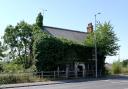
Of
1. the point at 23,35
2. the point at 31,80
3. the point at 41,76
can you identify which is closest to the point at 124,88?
the point at 31,80

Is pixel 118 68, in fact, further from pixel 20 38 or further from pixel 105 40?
pixel 20 38

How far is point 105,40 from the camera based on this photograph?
49812 millimetres

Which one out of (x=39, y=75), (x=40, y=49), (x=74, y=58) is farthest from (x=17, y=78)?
(x=74, y=58)

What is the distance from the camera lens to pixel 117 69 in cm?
5500

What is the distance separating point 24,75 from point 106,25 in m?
20.7

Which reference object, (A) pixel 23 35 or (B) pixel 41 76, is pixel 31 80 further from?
(A) pixel 23 35

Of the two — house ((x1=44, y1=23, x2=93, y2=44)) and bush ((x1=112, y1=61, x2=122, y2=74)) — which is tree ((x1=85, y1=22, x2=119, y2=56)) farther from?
bush ((x1=112, y1=61, x2=122, y2=74))

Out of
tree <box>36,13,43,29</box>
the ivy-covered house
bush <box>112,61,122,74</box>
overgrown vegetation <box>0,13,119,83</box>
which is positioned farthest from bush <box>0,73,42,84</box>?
bush <box>112,61,122,74</box>

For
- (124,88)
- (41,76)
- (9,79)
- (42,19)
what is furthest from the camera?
(42,19)

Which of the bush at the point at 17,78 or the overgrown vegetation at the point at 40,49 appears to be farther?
the overgrown vegetation at the point at 40,49

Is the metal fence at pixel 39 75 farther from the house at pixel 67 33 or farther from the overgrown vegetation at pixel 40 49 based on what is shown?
the house at pixel 67 33

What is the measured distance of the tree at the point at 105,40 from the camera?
4950 centimetres

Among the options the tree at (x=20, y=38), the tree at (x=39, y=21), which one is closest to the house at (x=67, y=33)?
the tree at (x=39, y=21)

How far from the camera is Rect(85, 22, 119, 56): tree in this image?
49.5 m
